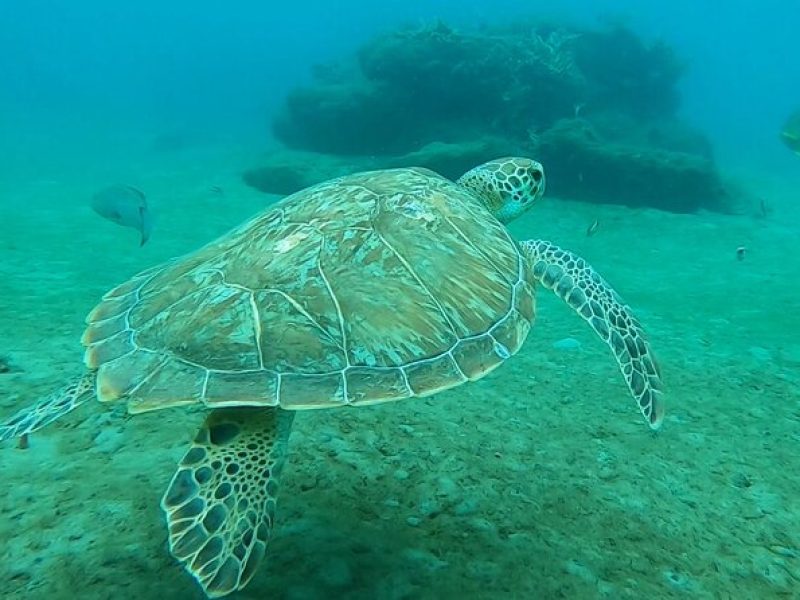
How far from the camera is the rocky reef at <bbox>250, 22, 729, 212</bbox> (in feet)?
46.9

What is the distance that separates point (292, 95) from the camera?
2086cm

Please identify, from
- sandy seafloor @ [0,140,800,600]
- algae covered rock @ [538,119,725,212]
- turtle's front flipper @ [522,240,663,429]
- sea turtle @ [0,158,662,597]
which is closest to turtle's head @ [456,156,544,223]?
turtle's front flipper @ [522,240,663,429]

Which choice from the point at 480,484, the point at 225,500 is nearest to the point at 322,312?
the point at 225,500

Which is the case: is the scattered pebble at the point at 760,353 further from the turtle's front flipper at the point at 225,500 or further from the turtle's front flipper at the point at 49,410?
the turtle's front flipper at the point at 49,410

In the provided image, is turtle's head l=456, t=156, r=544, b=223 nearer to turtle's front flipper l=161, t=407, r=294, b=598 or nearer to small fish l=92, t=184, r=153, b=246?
turtle's front flipper l=161, t=407, r=294, b=598

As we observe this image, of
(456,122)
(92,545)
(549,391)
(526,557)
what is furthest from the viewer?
(456,122)

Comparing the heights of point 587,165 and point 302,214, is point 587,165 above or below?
below

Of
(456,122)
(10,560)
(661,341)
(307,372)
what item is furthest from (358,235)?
(456,122)

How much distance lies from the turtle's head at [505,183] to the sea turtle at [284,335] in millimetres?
1298

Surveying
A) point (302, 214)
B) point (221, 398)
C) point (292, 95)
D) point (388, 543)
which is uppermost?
point (302, 214)

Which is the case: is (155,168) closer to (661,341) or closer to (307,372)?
(661,341)

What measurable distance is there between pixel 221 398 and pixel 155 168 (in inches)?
782

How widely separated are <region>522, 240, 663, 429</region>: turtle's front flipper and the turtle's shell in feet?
2.05

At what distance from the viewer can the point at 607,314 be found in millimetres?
3855
